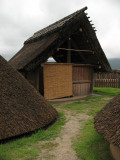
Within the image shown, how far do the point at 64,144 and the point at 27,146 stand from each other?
98cm

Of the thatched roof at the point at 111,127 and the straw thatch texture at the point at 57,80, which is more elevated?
the straw thatch texture at the point at 57,80

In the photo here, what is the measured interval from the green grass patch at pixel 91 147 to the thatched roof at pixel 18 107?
141 cm

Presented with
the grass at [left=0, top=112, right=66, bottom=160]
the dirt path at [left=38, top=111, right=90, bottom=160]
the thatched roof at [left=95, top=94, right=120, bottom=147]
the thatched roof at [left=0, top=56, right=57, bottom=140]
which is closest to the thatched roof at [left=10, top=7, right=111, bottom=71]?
the thatched roof at [left=0, top=56, right=57, bottom=140]

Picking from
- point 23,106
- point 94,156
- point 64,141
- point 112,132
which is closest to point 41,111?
point 23,106

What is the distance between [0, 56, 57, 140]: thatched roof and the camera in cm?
461

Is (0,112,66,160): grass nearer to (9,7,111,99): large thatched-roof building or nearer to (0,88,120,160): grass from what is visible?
(0,88,120,160): grass

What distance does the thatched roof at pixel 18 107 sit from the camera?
181 inches

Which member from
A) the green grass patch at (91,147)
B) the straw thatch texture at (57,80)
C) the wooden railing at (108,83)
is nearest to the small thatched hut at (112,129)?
the green grass patch at (91,147)

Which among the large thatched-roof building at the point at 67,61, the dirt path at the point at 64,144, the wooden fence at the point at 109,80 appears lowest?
the dirt path at the point at 64,144

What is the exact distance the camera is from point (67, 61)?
36.8ft

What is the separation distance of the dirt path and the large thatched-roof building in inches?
156

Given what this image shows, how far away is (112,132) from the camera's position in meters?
3.28

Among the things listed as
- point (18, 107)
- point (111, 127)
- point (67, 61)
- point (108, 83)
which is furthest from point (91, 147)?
point (108, 83)

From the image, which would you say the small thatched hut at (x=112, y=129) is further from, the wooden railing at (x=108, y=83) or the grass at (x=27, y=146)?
the wooden railing at (x=108, y=83)
